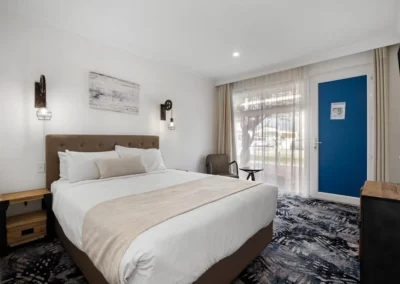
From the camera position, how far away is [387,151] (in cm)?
292

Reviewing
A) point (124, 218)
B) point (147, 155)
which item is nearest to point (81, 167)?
point (147, 155)

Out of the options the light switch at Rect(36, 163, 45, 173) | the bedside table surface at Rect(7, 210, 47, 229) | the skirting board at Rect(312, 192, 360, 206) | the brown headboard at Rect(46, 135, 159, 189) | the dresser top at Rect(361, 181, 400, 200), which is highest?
the brown headboard at Rect(46, 135, 159, 189)

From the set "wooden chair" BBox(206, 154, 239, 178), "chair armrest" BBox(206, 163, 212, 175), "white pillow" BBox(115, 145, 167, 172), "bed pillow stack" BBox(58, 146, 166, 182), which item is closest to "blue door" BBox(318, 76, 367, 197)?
"wooden chair" BBox(206, 154, 239, 178)

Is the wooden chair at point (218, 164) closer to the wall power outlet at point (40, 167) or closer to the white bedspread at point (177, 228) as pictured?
the white bedspread at point (177, 228)

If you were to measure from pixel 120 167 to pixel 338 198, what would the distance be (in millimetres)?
3708

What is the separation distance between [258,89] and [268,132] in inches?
39.4

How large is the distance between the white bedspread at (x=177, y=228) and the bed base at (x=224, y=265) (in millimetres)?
89

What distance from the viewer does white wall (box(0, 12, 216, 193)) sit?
88.1 inches

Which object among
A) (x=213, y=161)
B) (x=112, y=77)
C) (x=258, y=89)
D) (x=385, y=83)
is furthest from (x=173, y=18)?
(x=385, y=83)

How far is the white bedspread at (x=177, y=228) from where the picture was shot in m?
0.97

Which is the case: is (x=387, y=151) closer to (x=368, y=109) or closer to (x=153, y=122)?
(x=368, y=109)

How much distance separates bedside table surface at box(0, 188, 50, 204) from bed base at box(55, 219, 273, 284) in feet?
2.07

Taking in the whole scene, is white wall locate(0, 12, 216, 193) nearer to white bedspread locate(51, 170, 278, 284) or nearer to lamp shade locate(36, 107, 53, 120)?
lamp shade locate(36, 107, 53, 120)

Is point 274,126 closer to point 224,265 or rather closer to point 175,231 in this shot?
point 224,265
